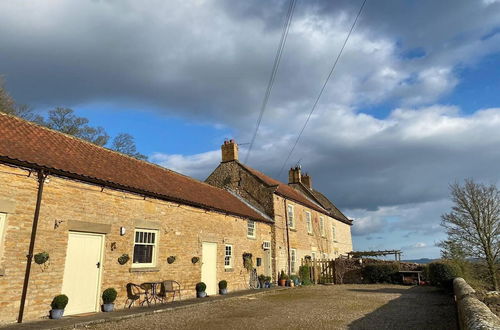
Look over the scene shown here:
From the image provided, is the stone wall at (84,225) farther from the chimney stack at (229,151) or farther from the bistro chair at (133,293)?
the chimney stack at (229,151)

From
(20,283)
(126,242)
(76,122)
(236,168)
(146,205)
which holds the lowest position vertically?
(20,283)

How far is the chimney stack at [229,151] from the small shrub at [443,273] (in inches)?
576

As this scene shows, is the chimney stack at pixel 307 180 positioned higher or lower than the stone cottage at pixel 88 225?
higher

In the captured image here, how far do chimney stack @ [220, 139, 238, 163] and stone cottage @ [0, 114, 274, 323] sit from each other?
8134mm

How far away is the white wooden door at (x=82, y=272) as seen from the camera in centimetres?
1001

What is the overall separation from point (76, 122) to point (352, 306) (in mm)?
26612

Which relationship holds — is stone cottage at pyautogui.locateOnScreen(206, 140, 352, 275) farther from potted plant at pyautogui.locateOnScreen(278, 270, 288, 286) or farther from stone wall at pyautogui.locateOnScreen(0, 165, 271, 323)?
stone wall at pyautogui.locateOnScreen(0, 165, 271, 323)

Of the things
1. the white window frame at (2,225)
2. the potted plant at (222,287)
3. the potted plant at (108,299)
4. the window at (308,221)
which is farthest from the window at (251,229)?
the white window frame at (2,225)

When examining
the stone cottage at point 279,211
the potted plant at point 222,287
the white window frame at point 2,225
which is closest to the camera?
the white window frame at point 2,225

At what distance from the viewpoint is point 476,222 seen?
24156 mm

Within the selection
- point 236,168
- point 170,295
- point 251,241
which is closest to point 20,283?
point 170,295

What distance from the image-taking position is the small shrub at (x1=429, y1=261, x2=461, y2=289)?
18.4 metres

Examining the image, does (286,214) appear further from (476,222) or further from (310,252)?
(476,222)

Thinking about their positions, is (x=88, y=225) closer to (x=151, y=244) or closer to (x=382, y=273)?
(x=151, y=244)
